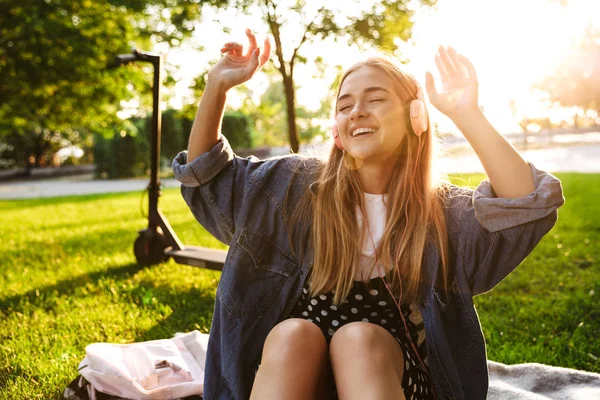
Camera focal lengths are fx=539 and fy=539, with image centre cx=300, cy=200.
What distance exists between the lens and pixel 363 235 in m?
2.06

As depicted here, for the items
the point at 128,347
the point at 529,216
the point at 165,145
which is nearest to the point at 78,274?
the point at 128,347

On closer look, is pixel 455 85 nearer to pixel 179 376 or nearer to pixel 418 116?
pixel 418 116

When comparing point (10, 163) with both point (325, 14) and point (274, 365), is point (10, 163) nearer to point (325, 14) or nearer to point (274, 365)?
point (325, 14)

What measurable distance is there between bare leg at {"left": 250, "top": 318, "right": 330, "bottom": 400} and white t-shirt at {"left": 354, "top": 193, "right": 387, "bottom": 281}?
0.31 metres

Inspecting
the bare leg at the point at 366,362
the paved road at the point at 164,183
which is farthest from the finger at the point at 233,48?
the paved road at the point at 164,183

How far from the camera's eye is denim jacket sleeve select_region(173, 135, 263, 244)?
78.6 inches

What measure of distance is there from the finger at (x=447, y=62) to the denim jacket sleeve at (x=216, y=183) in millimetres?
799

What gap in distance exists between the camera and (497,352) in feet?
10.4

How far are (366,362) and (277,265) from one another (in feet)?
1.82

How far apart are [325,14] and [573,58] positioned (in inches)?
1465

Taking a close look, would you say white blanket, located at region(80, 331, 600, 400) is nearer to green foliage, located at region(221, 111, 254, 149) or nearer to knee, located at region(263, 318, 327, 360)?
knee, located at region(263, 318, 327, 360)

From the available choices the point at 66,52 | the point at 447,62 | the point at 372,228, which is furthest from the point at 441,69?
the point at 66,52

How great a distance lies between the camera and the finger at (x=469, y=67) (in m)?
1.73

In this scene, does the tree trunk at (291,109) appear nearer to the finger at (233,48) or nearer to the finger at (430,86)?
the finger at (233,48)
